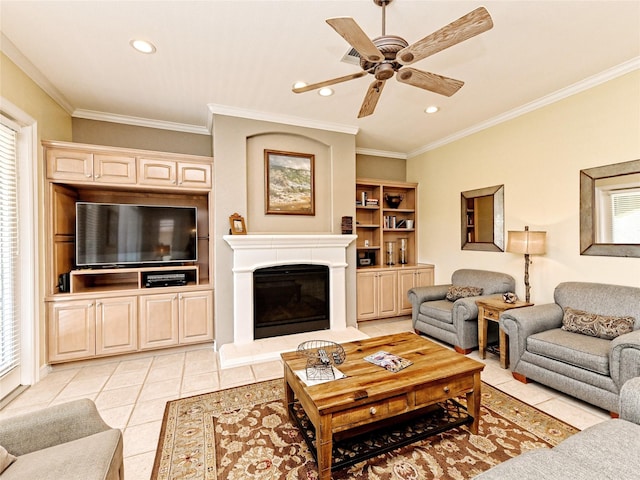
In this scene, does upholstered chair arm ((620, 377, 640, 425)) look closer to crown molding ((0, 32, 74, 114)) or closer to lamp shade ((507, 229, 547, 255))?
lamp shade ((507, 229, 547, 255))

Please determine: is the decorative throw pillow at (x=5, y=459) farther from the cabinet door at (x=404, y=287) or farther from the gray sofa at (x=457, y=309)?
the cabinet door at (x=404, y=287)

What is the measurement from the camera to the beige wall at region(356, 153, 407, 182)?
525cm

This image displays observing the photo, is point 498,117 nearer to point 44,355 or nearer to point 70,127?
point 70,127

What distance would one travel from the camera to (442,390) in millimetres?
1880

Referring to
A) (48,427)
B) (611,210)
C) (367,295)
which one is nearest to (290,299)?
(367,295)

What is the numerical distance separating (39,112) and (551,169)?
17.7 ft

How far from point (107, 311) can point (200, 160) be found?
1.99m

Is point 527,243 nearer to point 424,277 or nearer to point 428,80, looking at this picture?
point 424,277

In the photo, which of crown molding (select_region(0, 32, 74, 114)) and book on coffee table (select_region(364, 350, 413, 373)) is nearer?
book on coffee table (select_region(364, 350, 413, 373))

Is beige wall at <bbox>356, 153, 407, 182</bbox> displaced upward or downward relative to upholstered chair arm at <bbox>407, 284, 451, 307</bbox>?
upward

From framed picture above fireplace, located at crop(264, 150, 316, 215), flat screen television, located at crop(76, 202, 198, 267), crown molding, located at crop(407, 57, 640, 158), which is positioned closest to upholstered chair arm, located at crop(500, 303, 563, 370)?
crown molding, located at crop(407, 57, 640, 158)

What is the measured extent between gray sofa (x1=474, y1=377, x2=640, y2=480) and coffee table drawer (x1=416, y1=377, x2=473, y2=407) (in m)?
0.64

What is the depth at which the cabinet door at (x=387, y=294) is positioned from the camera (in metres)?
4.64

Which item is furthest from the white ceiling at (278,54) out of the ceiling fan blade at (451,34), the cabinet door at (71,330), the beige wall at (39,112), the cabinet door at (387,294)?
the cabinet door at (387,294)
